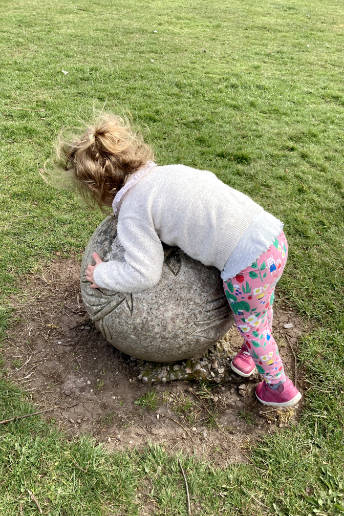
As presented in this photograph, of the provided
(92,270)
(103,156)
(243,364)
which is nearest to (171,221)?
(103,156)

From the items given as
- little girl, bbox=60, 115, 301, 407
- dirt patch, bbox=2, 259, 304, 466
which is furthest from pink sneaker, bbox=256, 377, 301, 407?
little girl, bbox=60, 115, 301, 407

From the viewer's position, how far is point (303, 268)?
188 inches

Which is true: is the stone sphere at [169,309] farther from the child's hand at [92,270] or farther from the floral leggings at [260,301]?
the floral leggings at [260,301]

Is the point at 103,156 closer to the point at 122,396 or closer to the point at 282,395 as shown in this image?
the point at 122,396

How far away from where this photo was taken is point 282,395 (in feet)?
10.7

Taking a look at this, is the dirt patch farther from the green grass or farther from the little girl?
the little girl

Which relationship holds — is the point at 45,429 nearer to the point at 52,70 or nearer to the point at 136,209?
the point at 136,209

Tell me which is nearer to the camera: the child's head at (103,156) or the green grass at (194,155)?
the child's head at (103,156)

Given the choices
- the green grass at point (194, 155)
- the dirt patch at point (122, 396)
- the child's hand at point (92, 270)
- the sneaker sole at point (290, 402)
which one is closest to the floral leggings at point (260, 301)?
the sneaker sole at point (290, 402)

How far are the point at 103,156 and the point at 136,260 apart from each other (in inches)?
27.2

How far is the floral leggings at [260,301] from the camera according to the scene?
2770 mm

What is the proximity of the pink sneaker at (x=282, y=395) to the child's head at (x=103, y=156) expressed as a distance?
179 centimetres

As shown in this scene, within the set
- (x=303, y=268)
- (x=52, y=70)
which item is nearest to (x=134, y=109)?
(x=52, y=70)

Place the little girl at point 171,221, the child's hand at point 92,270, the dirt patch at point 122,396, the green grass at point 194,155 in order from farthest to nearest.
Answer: the dirt patch at point 122,396, the child's hand at point 92,270, the green grass at point 194,155, the little girl at point 171,221
